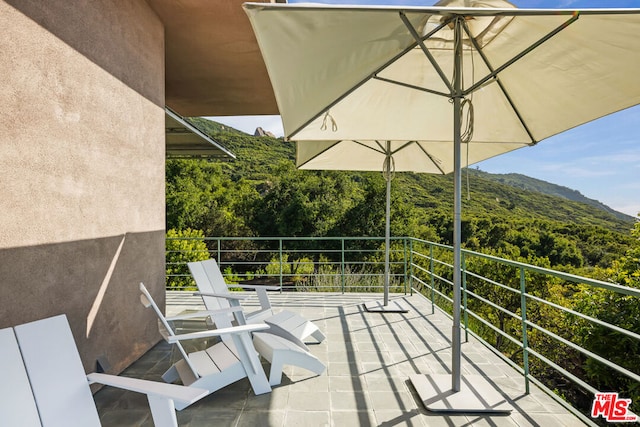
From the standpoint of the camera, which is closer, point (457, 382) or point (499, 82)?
point (457, 382)

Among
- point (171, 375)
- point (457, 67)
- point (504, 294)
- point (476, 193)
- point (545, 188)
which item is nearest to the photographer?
point (457, 67)

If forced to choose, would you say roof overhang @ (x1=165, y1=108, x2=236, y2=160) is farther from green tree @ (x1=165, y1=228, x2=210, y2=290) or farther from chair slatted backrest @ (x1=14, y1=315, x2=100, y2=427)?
green tree @ (x1=165, y1=228, x2=210, y2=290)

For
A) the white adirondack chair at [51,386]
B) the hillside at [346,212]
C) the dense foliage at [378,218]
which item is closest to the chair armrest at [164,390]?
the white adirondack chair at [51,386]

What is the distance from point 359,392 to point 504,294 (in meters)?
16.7

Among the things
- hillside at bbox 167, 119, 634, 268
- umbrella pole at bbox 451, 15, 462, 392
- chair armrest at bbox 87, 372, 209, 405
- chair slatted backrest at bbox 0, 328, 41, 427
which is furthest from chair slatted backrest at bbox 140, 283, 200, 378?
hillside at bbox 167, 119, 634, 268

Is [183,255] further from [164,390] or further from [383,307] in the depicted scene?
[164,390]

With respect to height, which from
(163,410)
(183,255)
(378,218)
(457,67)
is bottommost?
(183,255)

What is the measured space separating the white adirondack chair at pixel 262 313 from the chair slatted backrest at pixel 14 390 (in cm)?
171

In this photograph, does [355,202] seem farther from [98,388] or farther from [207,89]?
[98,388]

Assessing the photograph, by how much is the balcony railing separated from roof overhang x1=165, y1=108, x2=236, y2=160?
5.50 feet

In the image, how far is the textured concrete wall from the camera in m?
2.34

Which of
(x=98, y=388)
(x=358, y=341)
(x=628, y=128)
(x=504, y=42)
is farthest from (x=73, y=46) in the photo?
(x=628, y=128)

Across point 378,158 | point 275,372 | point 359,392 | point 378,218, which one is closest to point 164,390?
point 275,372

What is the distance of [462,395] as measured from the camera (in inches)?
117
